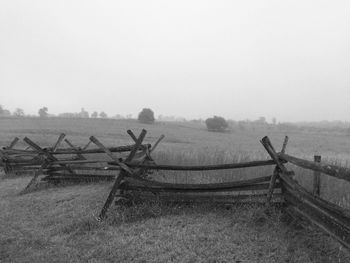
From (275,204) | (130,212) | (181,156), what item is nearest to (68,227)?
(130,212)

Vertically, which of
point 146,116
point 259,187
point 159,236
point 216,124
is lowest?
point 159,236

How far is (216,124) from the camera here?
49156 millimetres

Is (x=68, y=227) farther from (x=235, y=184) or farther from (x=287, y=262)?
(x=287, y=262)

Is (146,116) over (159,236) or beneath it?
over

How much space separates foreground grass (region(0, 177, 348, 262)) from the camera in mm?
4344

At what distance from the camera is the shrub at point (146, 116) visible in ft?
178

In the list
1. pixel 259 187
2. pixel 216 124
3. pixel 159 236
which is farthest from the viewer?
pixel 216 124

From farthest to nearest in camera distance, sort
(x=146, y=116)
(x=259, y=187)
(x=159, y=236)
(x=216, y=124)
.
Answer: (x=146, y=116) → (x=216, y=124) → (x=259, y=187) → (x=159, y=236)

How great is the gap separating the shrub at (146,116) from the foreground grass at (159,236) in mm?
47417

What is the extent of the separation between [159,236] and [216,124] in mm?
44617

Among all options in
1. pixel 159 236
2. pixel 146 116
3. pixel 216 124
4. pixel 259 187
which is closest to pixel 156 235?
pixel 159 236

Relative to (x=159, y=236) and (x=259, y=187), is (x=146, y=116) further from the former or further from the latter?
(x=159, y=236)

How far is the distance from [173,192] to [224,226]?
4.81 ft

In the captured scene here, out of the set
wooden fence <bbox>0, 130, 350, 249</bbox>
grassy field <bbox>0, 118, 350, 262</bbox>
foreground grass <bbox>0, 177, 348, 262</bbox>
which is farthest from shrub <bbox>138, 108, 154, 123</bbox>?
foreground grass <bbox>0, 177, 348, 262</bbox>
